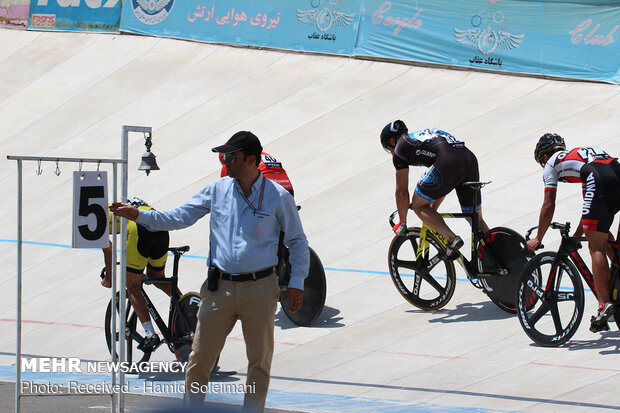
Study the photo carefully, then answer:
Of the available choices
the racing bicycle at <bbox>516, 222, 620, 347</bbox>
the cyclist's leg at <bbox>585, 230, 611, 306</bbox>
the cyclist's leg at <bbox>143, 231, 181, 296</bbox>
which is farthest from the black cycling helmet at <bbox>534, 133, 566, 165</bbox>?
the cyclist's leg at <bbox>143, 231, 181, 296</bbox>

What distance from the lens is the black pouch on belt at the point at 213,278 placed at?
4.88 m

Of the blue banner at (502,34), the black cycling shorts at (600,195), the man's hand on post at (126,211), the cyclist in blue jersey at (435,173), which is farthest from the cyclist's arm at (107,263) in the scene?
the blue banner at (502,34)

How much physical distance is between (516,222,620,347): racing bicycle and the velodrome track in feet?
0.60

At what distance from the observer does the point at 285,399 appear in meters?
6.40

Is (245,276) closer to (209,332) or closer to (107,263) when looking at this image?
(209,332)

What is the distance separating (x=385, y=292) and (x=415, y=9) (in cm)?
718

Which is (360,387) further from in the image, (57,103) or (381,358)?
(57,103)

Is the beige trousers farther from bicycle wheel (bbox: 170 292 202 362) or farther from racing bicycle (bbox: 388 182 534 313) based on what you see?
racing bicycle (bbox: 388 182 534 313)

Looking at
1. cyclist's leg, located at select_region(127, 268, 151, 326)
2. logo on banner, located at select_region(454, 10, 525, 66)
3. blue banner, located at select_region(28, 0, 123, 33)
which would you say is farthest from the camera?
blue banner, located at select_region(28, 0, 123, 33)

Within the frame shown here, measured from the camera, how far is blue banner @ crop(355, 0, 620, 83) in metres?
13.4

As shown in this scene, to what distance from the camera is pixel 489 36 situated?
14.1 meters

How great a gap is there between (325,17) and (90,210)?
1068cm

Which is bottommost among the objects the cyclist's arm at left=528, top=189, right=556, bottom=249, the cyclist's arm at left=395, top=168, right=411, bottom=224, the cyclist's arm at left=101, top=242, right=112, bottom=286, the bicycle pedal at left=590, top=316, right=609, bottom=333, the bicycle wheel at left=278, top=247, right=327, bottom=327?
the bicycle pedal at left=590, top=316, right=609, bottom=333

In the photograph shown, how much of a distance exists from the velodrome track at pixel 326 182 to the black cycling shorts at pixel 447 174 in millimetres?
1052
